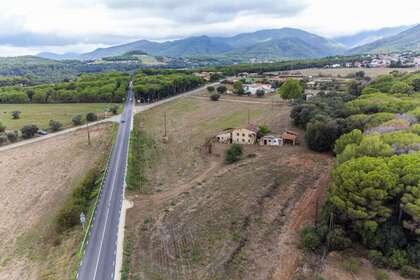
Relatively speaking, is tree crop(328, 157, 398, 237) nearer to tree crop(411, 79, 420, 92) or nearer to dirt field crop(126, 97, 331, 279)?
dirt field crop(126, 97, 331, 279)

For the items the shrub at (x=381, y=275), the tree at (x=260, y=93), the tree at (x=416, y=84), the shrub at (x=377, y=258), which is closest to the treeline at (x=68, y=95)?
the tree at (x=260, y=93)

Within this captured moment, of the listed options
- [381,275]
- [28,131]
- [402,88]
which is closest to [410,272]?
[381,275]

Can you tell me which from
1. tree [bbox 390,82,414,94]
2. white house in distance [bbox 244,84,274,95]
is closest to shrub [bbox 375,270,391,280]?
tree [bbox 390,82,414,94]

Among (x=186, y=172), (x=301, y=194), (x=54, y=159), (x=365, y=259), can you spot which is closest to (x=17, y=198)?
(x=54, y=159)

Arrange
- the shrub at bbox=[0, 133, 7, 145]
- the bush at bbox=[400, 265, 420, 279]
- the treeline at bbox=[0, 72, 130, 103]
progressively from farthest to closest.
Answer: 1. the treeline at bbox=[0, 72, 130, 103]
2. the shrub at bbox=[0, 133, 7, 145]
3. the bush at bbox=[400, 265, 420, 279]

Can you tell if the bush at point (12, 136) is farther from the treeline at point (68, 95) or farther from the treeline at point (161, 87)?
the treeline at point (68, 95)

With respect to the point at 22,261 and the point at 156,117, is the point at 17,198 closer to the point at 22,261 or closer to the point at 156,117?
the point at 22,261

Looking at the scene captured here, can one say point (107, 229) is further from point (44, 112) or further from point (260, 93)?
point (260, 93)
